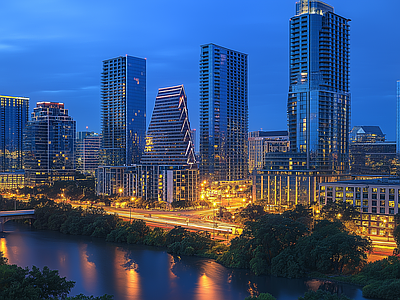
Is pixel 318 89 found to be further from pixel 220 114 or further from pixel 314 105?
pixel 220 114

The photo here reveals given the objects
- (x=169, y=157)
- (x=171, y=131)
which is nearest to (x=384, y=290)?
(x=169, y=157)

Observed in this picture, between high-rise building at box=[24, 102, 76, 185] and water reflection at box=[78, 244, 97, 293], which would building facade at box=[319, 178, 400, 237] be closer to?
Result: water reflection at box=[78, 244, 97, 293]

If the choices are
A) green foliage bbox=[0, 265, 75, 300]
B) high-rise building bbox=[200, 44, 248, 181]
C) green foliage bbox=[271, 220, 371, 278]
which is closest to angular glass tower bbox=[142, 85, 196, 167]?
high-rise building bbox=[200, 44, 248, 181]

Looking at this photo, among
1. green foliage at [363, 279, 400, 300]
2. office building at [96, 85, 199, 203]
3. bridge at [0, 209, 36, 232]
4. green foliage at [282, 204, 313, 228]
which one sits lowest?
green foliage at [363, 279, 400, 300]

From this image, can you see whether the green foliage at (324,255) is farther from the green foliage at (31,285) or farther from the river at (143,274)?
the green foliage at (31,285)

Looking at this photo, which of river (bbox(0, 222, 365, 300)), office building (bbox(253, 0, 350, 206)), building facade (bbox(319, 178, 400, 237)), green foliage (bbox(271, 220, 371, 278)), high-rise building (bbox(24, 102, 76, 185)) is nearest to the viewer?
river (bbox(0, 222, 365, 300))

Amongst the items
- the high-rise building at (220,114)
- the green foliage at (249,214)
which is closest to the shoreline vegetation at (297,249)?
the green foliage at (249,214)

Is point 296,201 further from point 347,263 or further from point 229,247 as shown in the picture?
point 347,263
